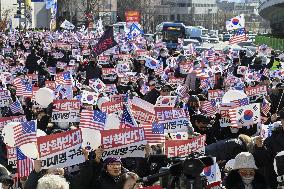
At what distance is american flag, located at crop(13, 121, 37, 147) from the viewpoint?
9.27 m

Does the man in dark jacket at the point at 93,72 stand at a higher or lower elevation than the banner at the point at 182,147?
higher

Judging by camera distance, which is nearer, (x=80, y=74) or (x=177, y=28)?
(x=80, y=74)

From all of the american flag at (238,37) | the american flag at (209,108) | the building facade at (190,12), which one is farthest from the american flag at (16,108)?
the building facade at (190,12)

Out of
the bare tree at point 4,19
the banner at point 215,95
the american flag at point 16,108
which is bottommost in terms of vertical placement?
the american flag at point 16,108

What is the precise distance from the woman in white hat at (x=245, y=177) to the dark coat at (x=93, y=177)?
115cm

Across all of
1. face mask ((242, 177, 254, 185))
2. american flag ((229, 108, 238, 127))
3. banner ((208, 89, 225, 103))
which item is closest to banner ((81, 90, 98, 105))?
banner ((208, 89, 225, 103))

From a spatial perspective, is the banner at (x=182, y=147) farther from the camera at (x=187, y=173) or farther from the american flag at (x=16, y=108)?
the american flag at (x=16, y=108)

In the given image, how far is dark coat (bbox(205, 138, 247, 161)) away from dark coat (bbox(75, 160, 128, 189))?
2.11 m

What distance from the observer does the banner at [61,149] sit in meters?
8.37

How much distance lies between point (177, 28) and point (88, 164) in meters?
43.2

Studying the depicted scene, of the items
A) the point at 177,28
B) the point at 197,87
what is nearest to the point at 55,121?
the point at 197,87

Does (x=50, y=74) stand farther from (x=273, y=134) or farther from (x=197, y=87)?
(x=273, y=134)

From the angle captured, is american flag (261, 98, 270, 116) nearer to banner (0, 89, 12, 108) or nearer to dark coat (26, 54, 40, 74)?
banner (0, 89, 12, 108)

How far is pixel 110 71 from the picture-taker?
20.8m
